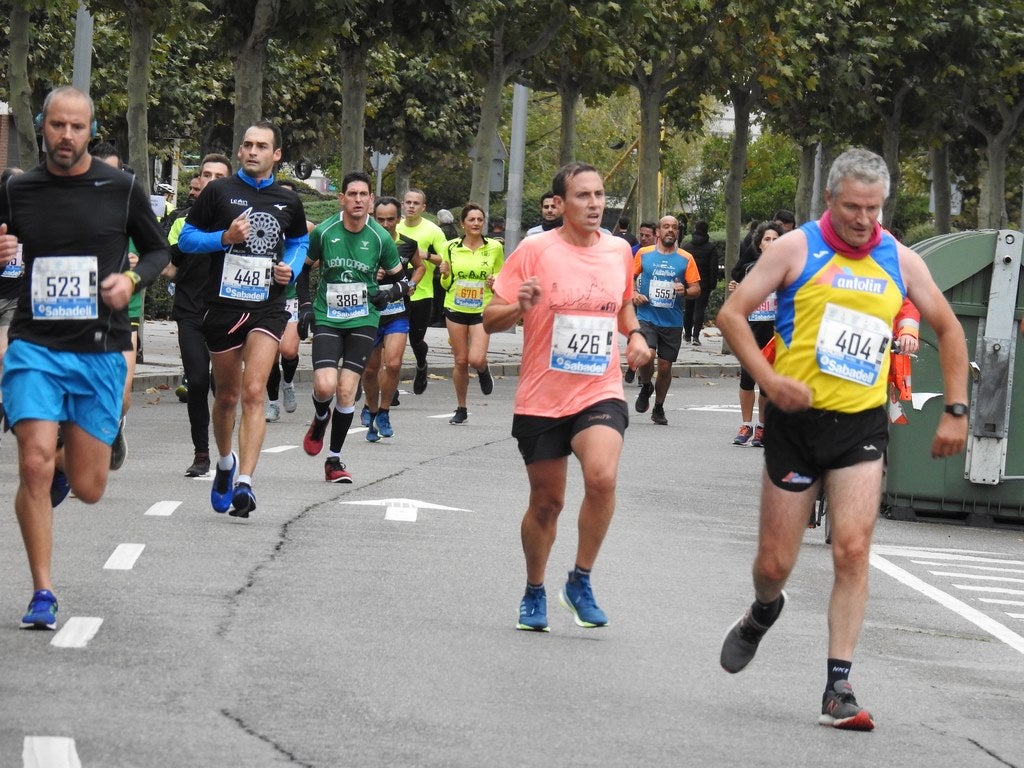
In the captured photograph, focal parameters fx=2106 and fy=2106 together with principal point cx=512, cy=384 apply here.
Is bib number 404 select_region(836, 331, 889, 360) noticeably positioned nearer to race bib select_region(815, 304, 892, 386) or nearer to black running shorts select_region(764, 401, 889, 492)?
race bib select_region(815, 304, 892, 386)

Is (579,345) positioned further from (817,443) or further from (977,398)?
(977,398)

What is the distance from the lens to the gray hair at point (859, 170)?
6.72 m

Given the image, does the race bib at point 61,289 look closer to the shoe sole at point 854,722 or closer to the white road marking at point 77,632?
the white road marking at point 77,632

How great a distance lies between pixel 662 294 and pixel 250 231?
932 centimetres

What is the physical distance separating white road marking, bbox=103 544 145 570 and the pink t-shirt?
202 cm

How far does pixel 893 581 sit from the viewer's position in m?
10.5

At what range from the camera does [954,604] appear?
9.79 meters

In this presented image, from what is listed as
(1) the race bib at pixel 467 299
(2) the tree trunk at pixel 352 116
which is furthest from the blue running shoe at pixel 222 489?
(2) the tree trunk at pixel 352 116

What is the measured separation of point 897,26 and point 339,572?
27.4 m

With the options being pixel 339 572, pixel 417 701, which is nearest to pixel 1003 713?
pixel 417 701

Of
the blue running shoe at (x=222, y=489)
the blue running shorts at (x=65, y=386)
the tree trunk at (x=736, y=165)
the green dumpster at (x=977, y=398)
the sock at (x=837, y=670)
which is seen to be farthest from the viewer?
the tree trunk at (x=736, y=165)

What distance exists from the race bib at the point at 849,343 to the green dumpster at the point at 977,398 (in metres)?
6.24

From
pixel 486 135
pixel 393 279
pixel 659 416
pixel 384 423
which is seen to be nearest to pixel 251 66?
pixel 659 416

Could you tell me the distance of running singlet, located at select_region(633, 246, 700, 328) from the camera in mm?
19609
